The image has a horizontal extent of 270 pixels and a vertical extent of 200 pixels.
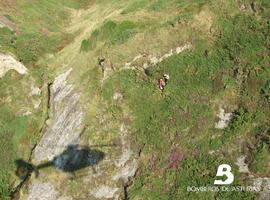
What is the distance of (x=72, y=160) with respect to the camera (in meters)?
34.7

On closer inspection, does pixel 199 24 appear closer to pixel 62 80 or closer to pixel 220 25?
pixel 220 25

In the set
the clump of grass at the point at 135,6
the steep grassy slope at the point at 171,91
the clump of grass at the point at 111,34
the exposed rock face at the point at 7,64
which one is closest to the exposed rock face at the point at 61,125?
the steep grassy slope at the point at 171,91

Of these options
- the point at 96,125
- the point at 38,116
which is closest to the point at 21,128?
the point at 38,116

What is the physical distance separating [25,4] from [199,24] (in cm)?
2494

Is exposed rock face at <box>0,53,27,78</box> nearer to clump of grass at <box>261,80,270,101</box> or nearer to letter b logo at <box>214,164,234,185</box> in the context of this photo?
clump of grass at <box>261,80,270,101</box>

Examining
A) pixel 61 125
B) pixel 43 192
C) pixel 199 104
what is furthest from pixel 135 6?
pixel 43 192

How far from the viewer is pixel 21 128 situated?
1594 inches

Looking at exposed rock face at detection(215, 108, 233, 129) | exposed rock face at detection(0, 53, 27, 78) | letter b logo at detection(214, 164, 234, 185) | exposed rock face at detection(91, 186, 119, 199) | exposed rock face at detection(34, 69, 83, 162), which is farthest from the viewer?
exposed rock face at detection(0, 53, 27, 78)

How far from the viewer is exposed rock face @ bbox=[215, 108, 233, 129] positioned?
31.2 m

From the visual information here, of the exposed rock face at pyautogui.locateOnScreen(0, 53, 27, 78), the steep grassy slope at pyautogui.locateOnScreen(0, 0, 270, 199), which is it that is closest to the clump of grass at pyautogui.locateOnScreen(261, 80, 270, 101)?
the steep grassy slope at pyautogui.locateOnScreen(0, 0, 270, 199)

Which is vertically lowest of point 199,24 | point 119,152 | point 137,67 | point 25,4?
point 119,152

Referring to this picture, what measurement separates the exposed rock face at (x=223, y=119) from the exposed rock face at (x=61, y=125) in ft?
35.4

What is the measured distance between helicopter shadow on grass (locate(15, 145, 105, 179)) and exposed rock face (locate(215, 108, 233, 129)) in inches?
344

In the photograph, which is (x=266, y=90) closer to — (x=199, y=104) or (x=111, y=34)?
(x=199, y=104)
